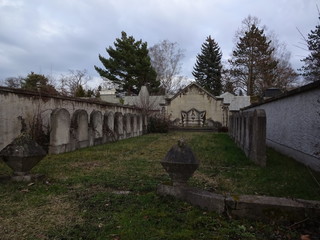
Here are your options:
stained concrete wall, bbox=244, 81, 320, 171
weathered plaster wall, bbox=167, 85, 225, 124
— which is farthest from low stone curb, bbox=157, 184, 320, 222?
weathered plaster wall, bbox=167, 85, 225, 124

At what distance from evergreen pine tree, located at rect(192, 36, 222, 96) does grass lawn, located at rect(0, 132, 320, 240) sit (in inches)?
1520

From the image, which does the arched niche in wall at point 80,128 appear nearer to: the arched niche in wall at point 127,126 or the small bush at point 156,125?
the arched niche in wall at point 127,126

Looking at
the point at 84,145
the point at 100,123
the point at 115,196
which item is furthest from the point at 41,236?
the point at 100,123

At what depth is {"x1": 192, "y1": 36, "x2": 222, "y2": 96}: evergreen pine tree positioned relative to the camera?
Result: 142ft

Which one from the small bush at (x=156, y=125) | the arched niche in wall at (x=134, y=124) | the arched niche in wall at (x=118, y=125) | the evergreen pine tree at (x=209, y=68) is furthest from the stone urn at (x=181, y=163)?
the evergreen pine tree at (x=209, y=68)

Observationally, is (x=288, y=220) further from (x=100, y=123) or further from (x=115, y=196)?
(x=100, y=123)

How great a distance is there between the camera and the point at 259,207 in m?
2.95

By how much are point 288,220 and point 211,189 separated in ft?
4.78

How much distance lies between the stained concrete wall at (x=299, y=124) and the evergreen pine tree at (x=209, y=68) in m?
33.7

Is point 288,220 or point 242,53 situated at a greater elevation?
point 242,53

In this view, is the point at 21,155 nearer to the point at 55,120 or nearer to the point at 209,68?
the point at 55,120

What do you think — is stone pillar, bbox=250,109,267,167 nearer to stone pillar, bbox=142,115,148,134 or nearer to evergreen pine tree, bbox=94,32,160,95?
stone pillar, bbox=142,115,148,134

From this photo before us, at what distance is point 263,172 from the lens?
17.7 ft

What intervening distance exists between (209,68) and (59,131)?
39635mm
